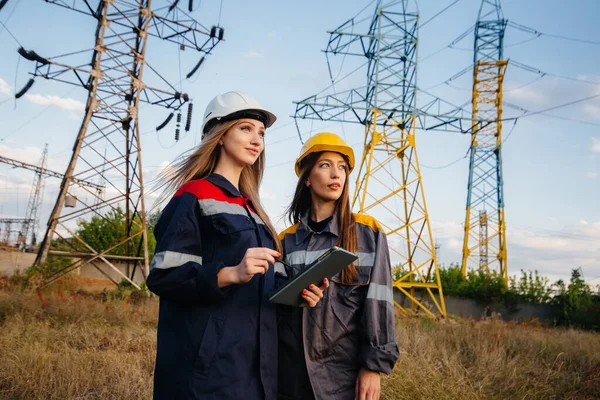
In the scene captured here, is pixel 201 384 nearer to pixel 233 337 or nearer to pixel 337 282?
pixel 233 337

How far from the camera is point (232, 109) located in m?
2.06

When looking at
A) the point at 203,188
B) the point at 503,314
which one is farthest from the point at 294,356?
the point at 503,314

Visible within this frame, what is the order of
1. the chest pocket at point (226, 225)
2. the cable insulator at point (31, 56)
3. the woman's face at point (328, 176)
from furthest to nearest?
the cable insulator at point (31, 56)
the woman's face at point (328, 176)
the chest pocket at point (226, 225)

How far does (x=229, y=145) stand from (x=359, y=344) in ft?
3.41

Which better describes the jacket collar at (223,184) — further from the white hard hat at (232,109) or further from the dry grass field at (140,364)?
the dry grass field at (140,364)

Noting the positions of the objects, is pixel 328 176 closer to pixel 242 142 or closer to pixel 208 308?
pixel 242 142

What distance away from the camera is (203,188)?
6.18ft

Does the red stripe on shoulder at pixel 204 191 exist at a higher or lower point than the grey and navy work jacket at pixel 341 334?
higher

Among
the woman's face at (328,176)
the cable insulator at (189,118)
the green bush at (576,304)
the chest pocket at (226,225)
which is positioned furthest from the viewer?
the green bush at (576,304)

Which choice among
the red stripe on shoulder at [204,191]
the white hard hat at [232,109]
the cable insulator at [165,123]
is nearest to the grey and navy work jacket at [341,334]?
the red stripe on shoulder at [204,191]

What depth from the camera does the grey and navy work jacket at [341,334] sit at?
6.53ft

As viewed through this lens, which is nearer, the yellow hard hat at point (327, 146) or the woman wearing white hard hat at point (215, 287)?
the woman wearing white hard hat at point (215, 287)

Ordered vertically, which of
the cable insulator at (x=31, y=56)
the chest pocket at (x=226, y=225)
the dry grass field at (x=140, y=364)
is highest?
the cable insulator at (x=31, y=56)

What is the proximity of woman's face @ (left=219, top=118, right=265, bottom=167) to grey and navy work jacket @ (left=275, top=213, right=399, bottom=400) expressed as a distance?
0.54 m
